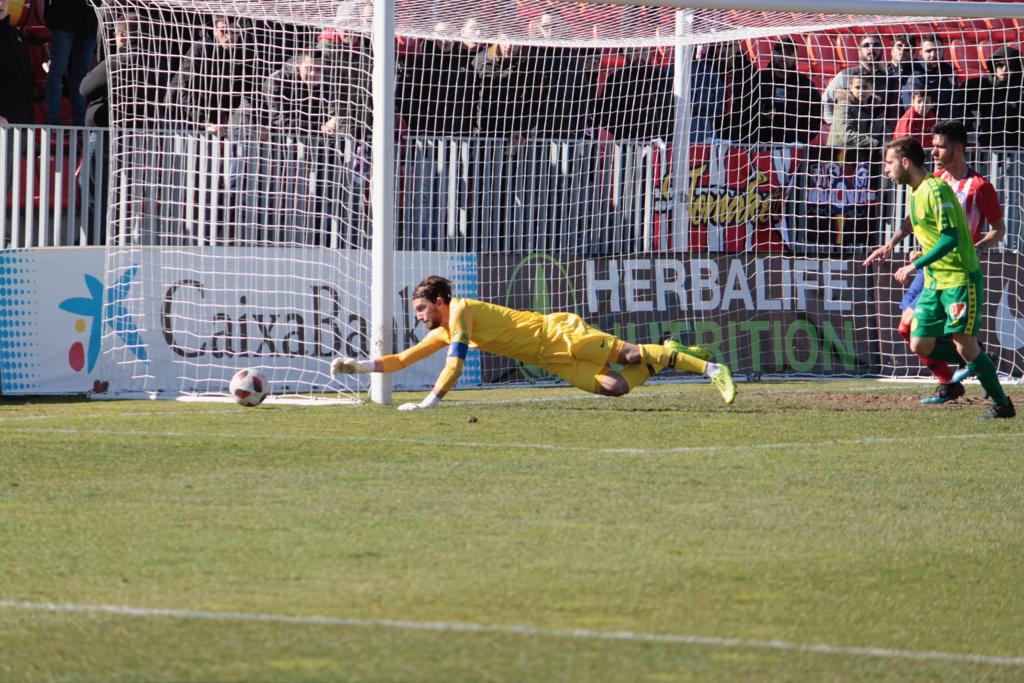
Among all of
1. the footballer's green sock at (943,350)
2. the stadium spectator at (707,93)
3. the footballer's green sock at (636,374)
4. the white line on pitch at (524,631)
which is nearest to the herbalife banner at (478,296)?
the stadium spectator at (707,93)

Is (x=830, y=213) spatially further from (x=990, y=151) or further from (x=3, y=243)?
(x=3, y=243)

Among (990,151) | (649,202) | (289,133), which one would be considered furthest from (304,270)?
(990,151)

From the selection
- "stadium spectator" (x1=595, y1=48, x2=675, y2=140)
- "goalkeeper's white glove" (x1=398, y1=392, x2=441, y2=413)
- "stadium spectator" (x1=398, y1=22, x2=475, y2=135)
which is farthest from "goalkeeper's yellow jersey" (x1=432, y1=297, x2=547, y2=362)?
"stadium spectator" (x1=595, y1=48, x2=675, y2=140)

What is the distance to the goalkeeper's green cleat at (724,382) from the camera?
1230 cm

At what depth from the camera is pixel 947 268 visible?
1198cm

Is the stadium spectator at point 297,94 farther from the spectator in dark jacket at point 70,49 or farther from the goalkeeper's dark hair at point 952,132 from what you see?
Result: the goalkeeper's dark hair at point 952,132

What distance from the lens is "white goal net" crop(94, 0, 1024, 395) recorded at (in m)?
14.2

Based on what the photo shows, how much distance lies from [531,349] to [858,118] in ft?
21.7

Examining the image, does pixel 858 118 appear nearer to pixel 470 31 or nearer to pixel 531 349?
pixel 470 31

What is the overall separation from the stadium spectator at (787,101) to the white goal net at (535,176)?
0.15ft

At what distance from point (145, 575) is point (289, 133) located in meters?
9.98

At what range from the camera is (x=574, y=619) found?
5.31 m

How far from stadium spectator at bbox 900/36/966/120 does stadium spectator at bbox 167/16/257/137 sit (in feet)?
22.5

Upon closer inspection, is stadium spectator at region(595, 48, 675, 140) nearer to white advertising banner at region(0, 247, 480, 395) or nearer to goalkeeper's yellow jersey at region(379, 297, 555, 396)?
white advertising banner at region(0, 247, 480, 395)
